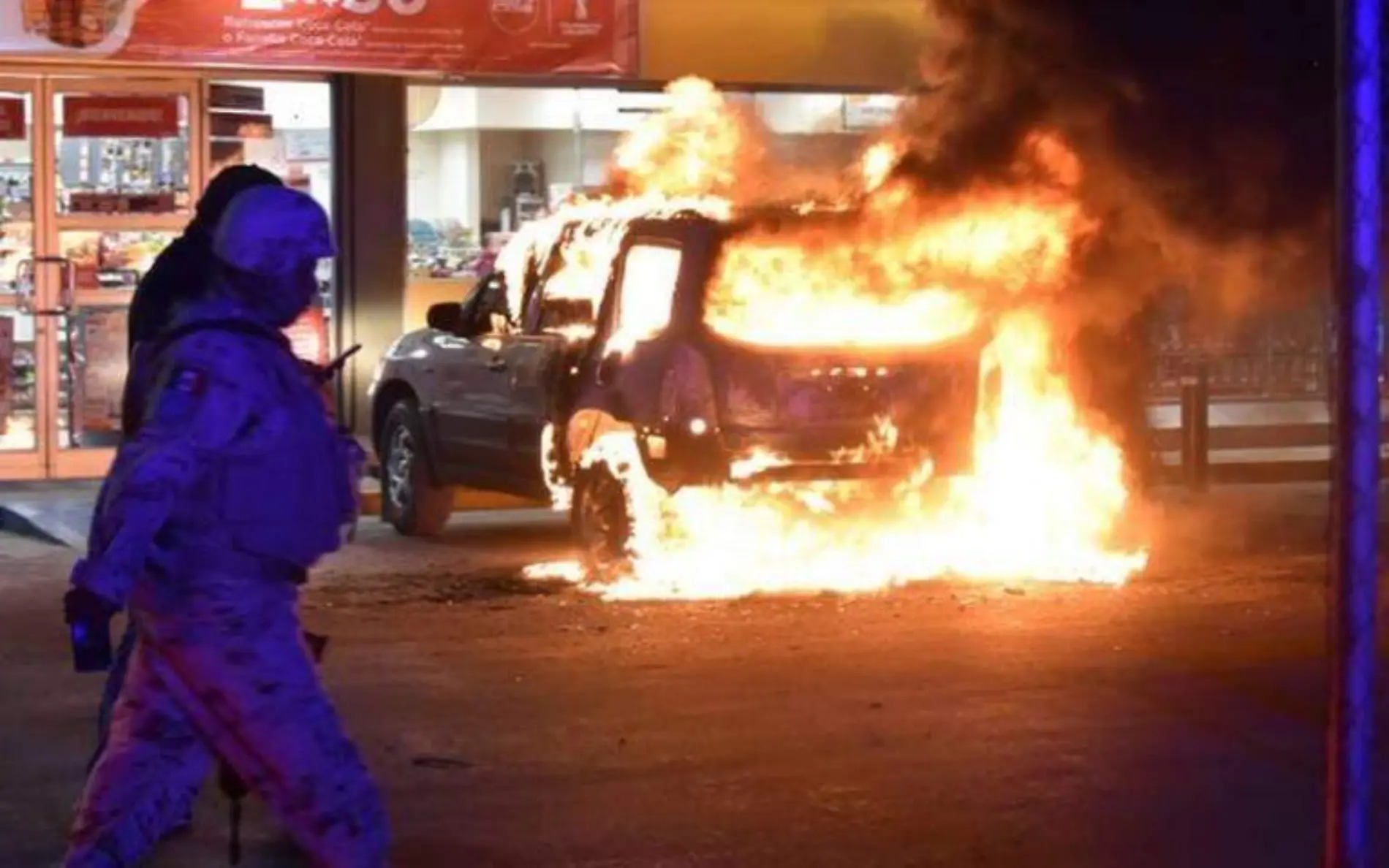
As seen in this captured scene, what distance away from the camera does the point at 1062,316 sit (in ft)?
43.3

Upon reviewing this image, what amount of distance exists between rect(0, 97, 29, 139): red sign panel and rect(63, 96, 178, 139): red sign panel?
0.92 feet

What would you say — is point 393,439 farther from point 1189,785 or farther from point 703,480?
point 1189,785

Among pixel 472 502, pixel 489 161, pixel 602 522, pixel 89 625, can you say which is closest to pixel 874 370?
pixel 602 522

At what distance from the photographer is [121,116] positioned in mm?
17453

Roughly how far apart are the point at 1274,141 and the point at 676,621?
179 inches

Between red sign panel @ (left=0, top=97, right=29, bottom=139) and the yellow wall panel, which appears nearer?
red sign panel @ (left=0, top=97, right=29, bottom=139)

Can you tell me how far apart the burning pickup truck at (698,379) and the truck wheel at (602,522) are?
0.01m

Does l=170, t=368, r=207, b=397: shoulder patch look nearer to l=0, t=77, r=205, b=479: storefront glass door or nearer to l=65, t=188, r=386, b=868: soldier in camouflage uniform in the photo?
l=65, t=188, r=386, b=868: soldier in camouflage uniform

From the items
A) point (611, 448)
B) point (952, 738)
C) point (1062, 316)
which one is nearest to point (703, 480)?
point (611, 448)

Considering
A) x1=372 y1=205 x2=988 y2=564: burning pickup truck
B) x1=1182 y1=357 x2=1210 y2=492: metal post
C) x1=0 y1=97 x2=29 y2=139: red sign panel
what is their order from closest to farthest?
x1=372 y1=205 x2=988 y2=564: burning pickup truck, x1=1182 y1=357 x2=1210 y2=492: metal post, x1=0 y1=97 x2=29 y2=139: red sign panel

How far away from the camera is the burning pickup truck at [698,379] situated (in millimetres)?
11906

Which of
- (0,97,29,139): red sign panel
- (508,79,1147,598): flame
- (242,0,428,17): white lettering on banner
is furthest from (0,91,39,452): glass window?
(508,79,1147,598): flame

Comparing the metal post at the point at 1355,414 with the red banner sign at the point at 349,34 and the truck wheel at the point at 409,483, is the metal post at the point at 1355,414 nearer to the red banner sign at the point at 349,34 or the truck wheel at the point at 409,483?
the truck wheel at the point at 409,483

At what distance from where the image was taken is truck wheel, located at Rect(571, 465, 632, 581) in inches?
488
